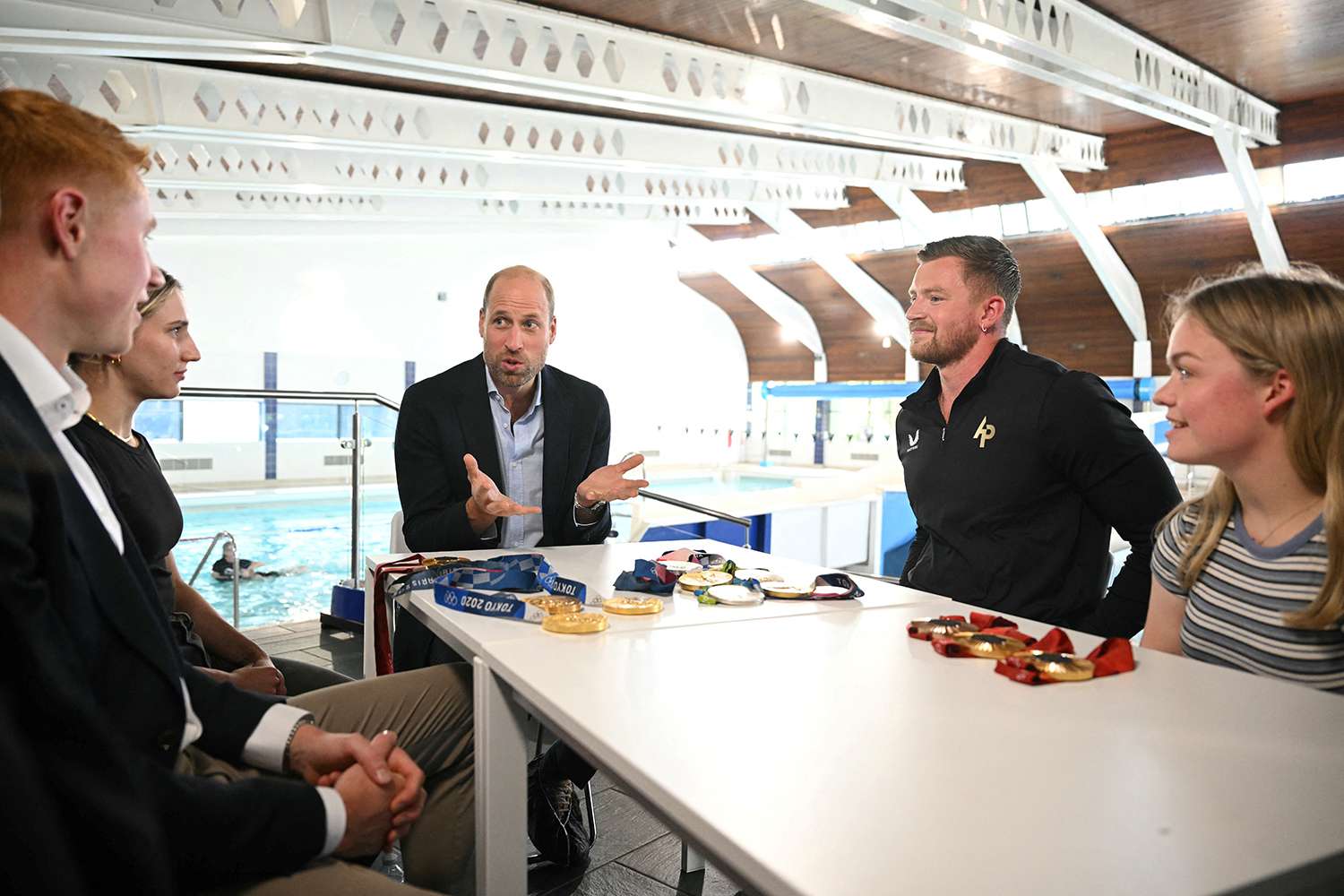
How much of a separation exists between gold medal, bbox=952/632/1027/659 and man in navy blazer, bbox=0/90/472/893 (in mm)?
869

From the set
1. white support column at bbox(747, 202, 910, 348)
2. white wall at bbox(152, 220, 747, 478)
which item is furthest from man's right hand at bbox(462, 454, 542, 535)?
white support column at bbox(747, 202, 910, 348)

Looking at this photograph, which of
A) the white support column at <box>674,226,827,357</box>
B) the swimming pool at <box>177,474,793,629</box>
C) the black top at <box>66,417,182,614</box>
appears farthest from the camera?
the white support column at <box>674,226,827,357</box>

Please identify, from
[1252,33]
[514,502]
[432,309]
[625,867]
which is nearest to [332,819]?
[625,867]

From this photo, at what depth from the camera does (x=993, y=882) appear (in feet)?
2.30

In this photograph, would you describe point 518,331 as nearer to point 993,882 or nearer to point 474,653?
point 474,653

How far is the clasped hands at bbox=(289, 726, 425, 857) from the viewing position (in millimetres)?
1185

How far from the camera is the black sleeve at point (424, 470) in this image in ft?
8.34

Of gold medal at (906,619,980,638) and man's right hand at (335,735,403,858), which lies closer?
man's right hand at (335,735,403,858)

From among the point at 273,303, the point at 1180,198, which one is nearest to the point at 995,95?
the point at 1180,198

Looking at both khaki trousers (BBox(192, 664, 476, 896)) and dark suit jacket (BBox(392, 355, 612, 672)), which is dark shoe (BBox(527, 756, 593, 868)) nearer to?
khaki trousers (BBox(192, 664, 476, 896))

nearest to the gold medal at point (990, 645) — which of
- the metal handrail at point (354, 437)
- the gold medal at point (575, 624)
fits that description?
the gold medal at point (575, 624)

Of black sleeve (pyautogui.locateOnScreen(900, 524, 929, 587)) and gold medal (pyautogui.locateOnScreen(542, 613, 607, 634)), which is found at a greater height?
gold medal (pyautogui.locateOnScreen(542, 613, 607, 634))

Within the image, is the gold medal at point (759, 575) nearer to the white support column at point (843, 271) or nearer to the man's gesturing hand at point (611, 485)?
the man's gesturing hand at point (611, 485)

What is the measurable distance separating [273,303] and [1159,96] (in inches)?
464
